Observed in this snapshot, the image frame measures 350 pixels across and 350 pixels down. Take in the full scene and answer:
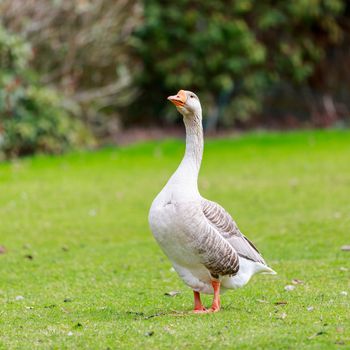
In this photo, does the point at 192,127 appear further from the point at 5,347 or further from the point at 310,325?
the point at 5,347

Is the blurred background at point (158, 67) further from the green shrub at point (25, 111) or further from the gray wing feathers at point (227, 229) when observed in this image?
the gray wing feathers at point (227, 229)

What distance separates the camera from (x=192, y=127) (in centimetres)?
716

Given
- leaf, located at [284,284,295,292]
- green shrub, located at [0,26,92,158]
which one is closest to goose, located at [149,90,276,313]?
leaf, located at [284,284,295,292]

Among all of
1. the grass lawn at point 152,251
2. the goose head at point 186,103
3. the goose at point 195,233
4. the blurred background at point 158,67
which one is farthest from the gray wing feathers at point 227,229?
the blurred background at point 158,67

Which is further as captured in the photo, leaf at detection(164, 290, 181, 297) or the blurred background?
the blurred background

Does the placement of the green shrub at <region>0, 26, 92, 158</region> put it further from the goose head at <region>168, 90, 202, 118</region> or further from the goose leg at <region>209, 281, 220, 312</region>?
the goose leg at <region>209, 281, 220, 312</region>

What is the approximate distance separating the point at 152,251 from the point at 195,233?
467 centimetres

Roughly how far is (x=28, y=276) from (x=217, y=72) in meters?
16.4

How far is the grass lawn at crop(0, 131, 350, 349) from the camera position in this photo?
21.1 feet

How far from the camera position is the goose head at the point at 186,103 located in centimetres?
694

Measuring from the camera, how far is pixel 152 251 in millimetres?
11203

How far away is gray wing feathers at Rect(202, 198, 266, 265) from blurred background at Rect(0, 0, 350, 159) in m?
13.7

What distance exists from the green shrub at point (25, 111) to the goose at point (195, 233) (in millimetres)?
13416

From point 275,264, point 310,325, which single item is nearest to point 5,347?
point 310,325
